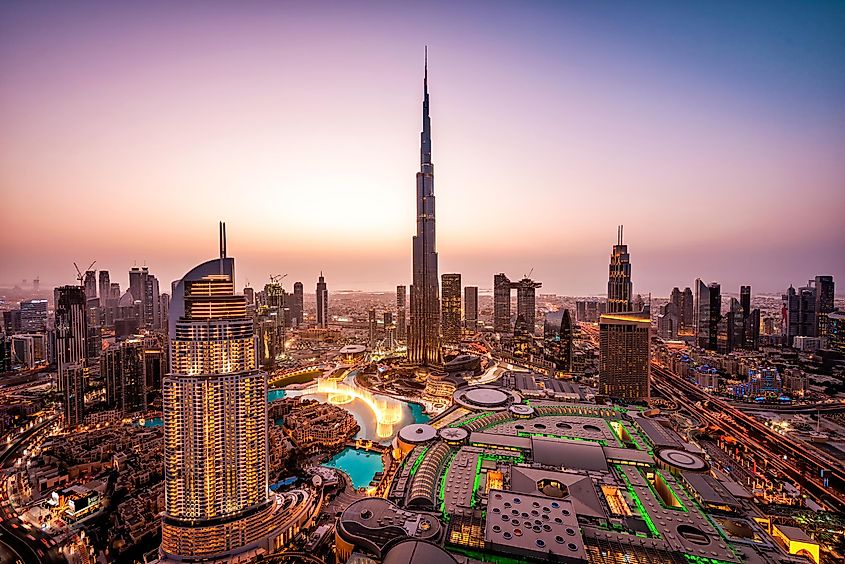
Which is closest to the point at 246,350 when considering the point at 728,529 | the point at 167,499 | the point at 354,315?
the point at 167,499

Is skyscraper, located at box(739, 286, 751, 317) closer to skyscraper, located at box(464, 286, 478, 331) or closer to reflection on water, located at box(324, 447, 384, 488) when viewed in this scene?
skyscraper, located at box(464, 286, 478, 331)

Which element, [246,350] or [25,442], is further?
[25,442]

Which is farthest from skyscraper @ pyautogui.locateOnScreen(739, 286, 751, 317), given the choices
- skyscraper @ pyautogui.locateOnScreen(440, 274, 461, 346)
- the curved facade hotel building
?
the curved facade hotel building

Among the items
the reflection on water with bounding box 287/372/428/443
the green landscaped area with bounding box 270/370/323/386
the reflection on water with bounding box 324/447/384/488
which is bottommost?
the reflection on water with bounding box 324/447/384/488

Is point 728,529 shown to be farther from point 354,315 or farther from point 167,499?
point 354,315

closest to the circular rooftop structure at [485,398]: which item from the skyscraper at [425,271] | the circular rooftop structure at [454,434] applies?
the circular rooftop structure at [454,434]

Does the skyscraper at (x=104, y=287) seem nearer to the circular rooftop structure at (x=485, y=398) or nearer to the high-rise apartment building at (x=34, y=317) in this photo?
the high-rise apartment building at (x=34, y=317)

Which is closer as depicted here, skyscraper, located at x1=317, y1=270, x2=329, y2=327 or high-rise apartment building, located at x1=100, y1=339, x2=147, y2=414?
high-rise apartment building, located at x1=100, y1=339, x2=147, y2=414
